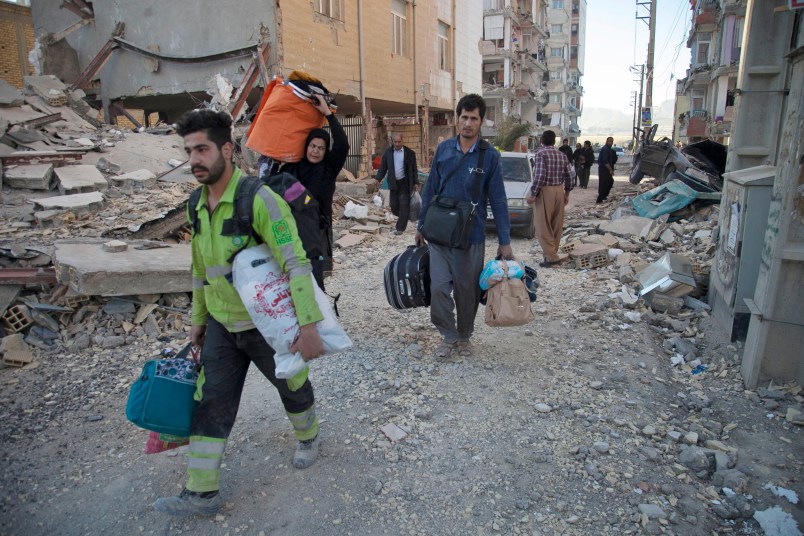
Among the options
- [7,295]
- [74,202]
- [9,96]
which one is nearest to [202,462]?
[7,295]

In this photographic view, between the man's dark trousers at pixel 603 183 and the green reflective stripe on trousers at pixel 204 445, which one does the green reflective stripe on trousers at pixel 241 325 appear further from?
the man's dark trousers at pixel 603 183

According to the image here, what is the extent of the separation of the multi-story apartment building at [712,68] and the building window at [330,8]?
24.9 metres

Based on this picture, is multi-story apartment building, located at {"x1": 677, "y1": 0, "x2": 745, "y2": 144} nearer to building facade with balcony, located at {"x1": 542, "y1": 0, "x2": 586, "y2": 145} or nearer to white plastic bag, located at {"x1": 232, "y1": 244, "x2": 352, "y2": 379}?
building facade with balcony, located at {"x1": 542, "y1": 0, "x2": 586, "y2": 145}

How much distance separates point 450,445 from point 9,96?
12.1 m

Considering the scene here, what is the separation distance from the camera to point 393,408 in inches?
139

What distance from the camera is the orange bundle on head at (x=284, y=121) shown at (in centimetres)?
368

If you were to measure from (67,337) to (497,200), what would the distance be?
3930mm

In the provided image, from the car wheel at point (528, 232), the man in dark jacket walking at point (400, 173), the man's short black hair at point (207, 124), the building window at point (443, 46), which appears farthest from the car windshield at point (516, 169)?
the building window at point (443, 46)

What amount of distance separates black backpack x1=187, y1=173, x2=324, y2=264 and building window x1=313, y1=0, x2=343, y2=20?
34.7 feet

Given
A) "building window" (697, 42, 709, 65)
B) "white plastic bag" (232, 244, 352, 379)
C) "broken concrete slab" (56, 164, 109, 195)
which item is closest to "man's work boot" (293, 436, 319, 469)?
"white plastic bag" (232, 244, 352, 379)

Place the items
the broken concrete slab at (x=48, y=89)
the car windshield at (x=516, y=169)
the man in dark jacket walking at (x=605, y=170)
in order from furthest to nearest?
1. the man in dark jacket walking at (x=605, y=170)
2. the broken concrete slab at (x=48, y=89)
3. the car windshield at (x=516, y=169)

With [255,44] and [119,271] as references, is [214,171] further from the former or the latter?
[255,44]

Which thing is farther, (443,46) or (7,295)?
(443,46)

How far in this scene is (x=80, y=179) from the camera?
345 inches
